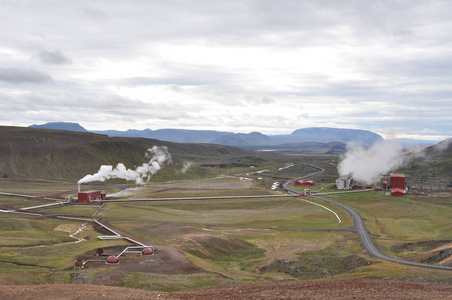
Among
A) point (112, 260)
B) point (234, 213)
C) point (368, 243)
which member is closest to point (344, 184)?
point (234, 213)

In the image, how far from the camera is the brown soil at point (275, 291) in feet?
139

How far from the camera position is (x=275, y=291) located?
46.1 meters

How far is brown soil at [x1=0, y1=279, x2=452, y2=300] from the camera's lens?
42.3 metres

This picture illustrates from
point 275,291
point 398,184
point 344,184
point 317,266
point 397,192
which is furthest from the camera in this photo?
point 344,184

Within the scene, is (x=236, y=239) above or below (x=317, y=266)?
above

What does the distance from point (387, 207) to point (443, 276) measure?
312 ft

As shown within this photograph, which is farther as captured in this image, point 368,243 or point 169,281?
point 368,243

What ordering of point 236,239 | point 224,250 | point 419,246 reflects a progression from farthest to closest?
point 236,239 < point 224,250 < point 419,246

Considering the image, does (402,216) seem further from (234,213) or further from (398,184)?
(234,213)

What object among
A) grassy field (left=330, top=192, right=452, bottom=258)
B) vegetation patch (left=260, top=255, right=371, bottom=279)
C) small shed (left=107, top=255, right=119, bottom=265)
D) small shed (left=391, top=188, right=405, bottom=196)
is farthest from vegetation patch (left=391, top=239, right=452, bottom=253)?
Result: small shed (left=391, top=188, right=405, bottom=196)

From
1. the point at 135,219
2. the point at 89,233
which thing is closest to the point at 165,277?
the point at 89,233

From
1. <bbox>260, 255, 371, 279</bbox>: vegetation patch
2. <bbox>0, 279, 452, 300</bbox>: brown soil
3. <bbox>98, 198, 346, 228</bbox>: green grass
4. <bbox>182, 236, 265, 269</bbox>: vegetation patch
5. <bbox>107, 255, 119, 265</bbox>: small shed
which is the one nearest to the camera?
<bbox>0, 279, 452, 300</bbox>: brown soil

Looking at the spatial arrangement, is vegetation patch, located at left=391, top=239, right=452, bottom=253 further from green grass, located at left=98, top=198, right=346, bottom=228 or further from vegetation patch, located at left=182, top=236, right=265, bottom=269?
vegetation patch, located at left=182, top=236, right=265, bottom=269

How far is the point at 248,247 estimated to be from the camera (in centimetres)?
8575
